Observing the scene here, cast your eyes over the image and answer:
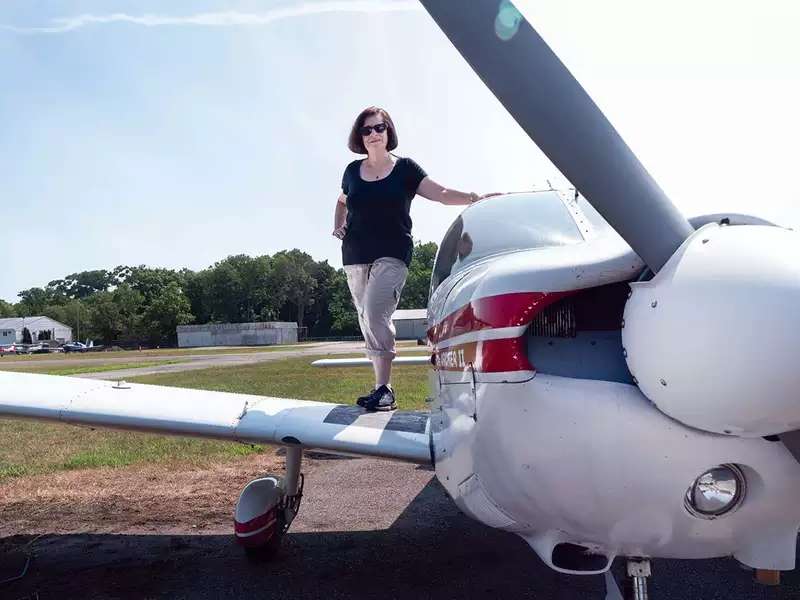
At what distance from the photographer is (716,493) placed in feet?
5.98

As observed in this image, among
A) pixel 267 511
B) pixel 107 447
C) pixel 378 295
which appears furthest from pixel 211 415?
pixel 107 447

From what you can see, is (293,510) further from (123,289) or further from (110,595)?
(123,289)

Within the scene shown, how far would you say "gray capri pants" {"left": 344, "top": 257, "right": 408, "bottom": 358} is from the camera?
3.91 metres

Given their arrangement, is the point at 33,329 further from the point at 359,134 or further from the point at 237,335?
the point at 359,134

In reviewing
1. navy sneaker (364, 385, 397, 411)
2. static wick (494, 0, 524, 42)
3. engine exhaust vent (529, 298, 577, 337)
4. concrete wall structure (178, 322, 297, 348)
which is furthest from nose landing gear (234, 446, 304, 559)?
concrete wall structure (178, 322, 297, 348)

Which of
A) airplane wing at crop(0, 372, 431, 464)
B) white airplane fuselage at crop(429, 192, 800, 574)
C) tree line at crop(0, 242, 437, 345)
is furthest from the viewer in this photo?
tree line at crop(0, 242, 437, 345)

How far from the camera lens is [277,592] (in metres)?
3.77

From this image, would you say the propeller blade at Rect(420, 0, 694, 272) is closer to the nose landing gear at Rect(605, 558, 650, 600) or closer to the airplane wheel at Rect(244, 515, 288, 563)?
the nose landing gear at Rect(605, 558, 650, 600)

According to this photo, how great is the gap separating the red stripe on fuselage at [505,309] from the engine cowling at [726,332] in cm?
35

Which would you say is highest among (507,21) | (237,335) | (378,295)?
(507,21)

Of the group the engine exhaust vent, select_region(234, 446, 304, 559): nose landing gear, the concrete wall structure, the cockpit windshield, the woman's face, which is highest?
the woman's face

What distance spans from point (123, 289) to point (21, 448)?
87.6 m

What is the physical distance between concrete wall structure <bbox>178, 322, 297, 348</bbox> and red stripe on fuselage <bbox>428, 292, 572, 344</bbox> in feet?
223

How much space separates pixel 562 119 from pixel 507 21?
0.28 m
